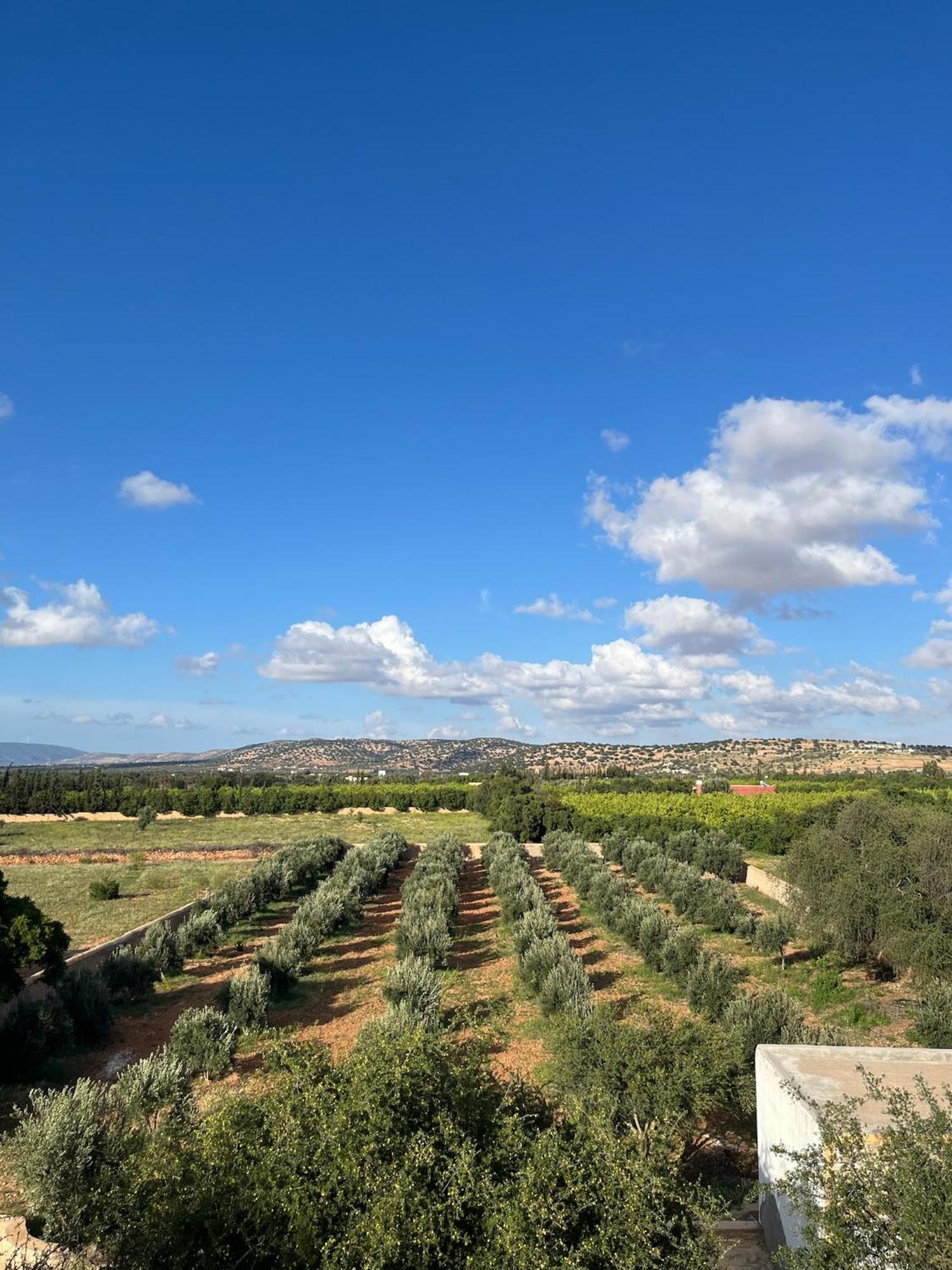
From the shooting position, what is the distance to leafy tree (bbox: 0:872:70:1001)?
49.6 ft

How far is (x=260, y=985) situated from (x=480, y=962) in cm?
797

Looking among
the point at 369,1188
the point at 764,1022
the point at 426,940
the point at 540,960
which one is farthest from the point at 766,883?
the point at 369,1188

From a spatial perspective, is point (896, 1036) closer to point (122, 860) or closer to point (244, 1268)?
point (244, 1268)

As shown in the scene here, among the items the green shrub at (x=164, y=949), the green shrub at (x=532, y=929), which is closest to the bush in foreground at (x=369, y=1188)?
the green shrub at (x=164, y=949)

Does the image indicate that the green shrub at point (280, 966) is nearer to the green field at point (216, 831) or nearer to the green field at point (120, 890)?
the green field at point (120, 890)

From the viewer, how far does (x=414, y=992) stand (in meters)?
16.2

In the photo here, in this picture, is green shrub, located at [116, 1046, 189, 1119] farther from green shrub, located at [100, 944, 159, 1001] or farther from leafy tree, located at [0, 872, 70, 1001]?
green shrub, located at [100, 944, 159, 1001]

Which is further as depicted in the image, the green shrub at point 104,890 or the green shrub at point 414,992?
the green shrub at point 104,890

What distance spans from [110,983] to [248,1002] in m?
4.93

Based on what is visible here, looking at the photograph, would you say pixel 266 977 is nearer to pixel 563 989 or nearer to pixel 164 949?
pixel 164 949

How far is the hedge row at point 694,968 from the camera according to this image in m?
14.0

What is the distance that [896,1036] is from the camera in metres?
17.4

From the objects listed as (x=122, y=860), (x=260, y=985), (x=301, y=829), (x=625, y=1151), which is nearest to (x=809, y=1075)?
(x=625, y=1151)

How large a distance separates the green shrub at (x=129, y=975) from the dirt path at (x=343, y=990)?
3.97 meters
